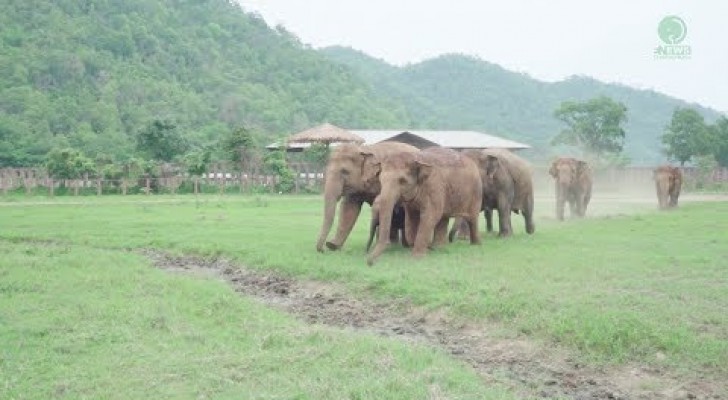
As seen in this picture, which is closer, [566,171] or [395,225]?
[395,225]

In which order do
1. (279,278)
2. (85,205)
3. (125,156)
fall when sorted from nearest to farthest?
1. (279,278)
2. (85,205)
3. (125,156)

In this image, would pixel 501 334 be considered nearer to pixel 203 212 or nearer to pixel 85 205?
pixel 203 212

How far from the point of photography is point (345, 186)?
17.6 m

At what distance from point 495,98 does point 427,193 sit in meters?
114

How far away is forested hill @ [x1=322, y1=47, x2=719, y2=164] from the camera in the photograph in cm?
11500

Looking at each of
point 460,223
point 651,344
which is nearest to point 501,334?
point 651,344

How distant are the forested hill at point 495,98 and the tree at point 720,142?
34.7 m

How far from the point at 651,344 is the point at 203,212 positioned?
24.0 metres

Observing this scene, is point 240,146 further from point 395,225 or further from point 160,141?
point 395,225

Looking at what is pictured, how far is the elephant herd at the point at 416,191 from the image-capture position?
16266 millimetres

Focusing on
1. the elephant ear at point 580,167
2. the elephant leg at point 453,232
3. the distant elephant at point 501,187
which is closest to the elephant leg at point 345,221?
the elephant leg at point 453,232

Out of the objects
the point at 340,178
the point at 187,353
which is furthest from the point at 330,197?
the point at 187,353

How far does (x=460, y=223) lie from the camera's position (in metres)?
20.6

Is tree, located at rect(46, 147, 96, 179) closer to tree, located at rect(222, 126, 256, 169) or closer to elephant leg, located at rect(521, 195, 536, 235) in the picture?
tree, located at rect(222, 126, 256, 169)
